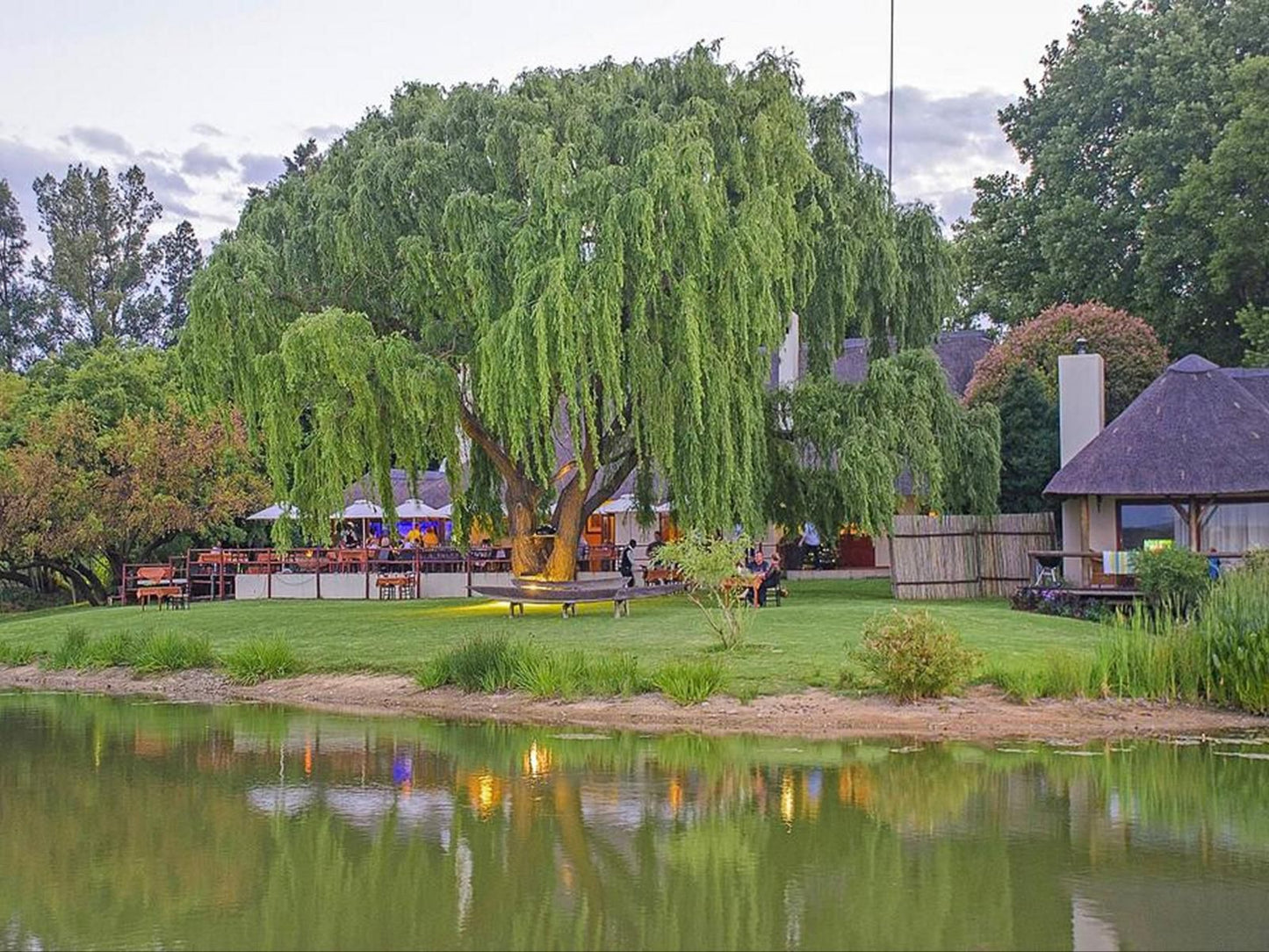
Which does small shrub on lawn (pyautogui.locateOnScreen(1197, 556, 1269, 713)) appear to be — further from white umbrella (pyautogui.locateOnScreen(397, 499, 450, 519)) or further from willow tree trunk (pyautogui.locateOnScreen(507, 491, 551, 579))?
white umbrella (pyautogui.locateOnScreen(397, 499, 450, 519))

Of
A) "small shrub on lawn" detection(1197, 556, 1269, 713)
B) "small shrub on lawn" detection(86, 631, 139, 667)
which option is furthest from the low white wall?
"small shrub on lawn" detection(1197, 556, 1269, 713)

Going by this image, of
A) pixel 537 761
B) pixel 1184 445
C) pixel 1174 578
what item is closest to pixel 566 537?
pixel 1174 578

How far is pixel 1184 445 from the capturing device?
27406mm

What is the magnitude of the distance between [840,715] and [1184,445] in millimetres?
13080

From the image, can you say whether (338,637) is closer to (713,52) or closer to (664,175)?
(664,175)

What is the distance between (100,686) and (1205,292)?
1327 inches

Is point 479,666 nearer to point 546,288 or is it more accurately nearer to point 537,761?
point 537,761

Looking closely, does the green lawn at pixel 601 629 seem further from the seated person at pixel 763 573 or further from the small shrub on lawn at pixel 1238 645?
the small shrub on lawn at pixel 1238 645

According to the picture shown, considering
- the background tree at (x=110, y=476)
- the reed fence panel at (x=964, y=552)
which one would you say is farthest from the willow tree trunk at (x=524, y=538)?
the background tree at (x=110, y=476)

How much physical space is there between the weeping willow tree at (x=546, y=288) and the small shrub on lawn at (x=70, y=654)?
426 centimetres

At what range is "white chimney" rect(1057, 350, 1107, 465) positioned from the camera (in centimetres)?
3116

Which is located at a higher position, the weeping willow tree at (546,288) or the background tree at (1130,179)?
the background tree at (1130,179)

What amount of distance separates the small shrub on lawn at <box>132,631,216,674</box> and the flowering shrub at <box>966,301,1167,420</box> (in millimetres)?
21025

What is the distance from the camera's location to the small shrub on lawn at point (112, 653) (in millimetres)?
24078
